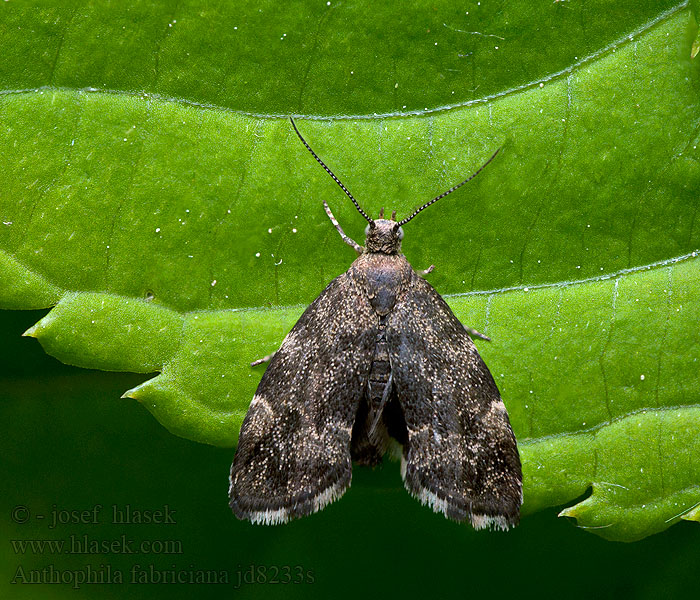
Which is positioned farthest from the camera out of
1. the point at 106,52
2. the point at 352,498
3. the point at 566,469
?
the point at 352,498

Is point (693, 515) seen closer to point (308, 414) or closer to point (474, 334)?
point (474, 334)

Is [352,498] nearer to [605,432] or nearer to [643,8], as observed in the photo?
[605,432]

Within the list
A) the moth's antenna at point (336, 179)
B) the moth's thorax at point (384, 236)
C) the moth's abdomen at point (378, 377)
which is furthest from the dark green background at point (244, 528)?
the moth's antenna at point (336, 179)

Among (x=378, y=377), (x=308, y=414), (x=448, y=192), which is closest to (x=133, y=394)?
(x=308, y=414)

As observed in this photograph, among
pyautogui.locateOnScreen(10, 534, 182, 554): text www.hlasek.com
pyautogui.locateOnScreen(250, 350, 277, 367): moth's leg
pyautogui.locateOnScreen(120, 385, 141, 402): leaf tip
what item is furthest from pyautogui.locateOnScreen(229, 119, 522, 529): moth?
pyautogui.locateOnScreen(10, 534, 182, 554): text www.hlasek.com

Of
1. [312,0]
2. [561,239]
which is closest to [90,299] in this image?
[312,0]

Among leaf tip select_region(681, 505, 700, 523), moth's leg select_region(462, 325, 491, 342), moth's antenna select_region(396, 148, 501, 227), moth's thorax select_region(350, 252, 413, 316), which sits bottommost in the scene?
leaf tip select_region(681, 505, 700, 523)

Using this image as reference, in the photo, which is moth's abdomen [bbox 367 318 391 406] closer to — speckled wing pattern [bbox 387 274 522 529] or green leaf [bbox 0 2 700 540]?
speckled wing pattern [bbox 387 274 522 529]
